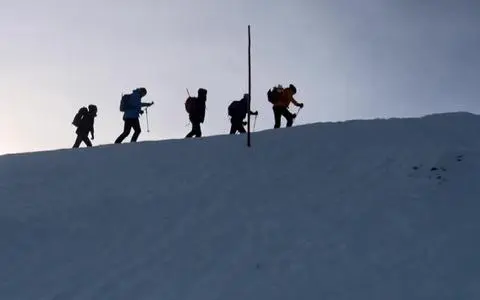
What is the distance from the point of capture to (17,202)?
14875mm

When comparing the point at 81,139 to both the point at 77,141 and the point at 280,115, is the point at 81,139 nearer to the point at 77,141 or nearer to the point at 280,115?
the point at 77,141

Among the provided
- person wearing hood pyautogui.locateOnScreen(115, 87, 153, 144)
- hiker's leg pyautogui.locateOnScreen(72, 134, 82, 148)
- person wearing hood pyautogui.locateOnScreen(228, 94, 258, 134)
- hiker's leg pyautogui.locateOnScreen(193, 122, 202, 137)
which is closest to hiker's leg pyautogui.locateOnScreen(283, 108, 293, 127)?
person wearing hood pyautogui.locateOnScreen(228, 94, 258, 134)

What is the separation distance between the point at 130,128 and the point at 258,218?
808cm

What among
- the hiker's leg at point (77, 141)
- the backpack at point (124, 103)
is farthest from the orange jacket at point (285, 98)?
the hiker's leg at point (77, 141)

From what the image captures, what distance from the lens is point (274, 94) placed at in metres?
20.5

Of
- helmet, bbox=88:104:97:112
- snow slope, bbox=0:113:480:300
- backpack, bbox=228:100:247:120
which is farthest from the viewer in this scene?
helmet, bbox=88:104:97:112

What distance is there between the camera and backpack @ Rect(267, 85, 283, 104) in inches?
805

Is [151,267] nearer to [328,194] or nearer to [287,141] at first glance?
[328,194]

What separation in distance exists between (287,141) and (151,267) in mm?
6665

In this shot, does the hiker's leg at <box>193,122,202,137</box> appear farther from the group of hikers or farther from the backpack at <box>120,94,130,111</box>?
the backpack at <box>120,94,130,111</box>

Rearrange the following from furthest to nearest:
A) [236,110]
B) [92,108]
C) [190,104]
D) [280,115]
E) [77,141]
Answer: [92,108] < [77,141] < [280,115] < [236,110] < [190,104]

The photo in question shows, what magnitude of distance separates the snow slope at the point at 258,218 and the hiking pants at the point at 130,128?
1.96 m

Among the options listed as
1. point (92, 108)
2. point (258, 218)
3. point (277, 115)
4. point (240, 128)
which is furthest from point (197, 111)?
point (258, 218)

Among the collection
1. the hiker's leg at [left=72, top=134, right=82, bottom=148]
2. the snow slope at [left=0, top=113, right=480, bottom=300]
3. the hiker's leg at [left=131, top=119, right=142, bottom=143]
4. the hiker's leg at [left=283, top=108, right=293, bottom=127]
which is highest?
the hiker's leg at [left=283, top=108, right=293, bottom=127]
